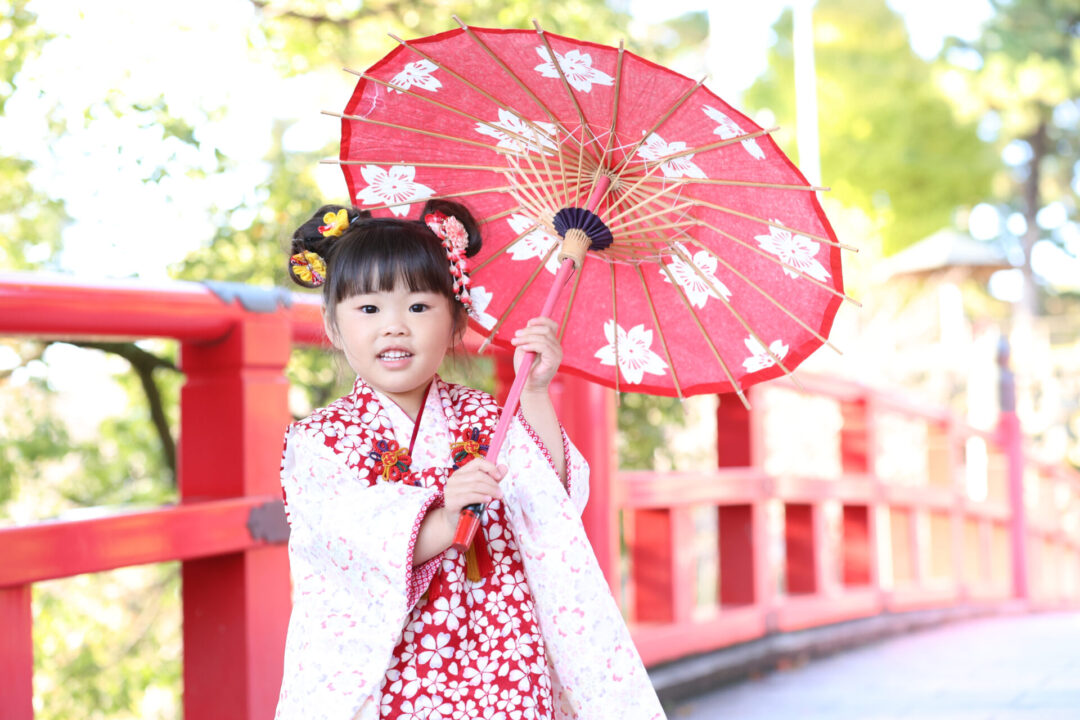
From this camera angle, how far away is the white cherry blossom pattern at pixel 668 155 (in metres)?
1.91

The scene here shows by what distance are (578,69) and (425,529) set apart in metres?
0.78

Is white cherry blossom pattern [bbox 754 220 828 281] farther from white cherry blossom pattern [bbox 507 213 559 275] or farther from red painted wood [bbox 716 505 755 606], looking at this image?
red painted wood [bbox 716 505 755 606]

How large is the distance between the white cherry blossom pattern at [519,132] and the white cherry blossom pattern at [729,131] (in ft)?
0.89

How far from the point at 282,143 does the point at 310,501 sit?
3.65m

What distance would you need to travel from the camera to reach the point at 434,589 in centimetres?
175

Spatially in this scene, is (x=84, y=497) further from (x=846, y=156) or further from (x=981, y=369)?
(x=846, y=156)

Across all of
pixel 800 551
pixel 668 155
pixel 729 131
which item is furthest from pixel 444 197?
pixel 800 551

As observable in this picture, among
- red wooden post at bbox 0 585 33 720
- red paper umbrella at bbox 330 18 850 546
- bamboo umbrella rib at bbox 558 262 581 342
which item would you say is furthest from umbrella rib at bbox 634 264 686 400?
red wooden post at bbox 0 585 33 720

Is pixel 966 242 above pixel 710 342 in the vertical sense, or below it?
→ above

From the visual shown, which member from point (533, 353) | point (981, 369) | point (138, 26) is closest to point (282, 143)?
point (138, 26)

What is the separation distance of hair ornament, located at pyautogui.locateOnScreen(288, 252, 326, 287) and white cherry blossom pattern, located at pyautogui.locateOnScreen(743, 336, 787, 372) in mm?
755

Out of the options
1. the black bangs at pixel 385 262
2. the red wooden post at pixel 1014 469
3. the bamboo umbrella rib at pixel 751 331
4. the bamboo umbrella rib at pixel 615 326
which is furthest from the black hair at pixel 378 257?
the red wooden post at pixel 1014 469

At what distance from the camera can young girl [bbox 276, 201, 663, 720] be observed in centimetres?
167

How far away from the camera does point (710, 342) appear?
81.8 inches
